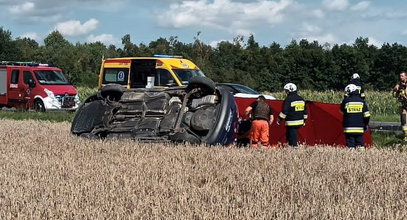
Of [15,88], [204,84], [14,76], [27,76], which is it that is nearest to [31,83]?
[27,76]

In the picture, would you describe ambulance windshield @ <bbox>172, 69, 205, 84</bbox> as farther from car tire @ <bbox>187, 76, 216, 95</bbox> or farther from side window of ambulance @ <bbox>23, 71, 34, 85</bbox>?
car tire @ <bbox>187, 76, 216, 95</bbox>

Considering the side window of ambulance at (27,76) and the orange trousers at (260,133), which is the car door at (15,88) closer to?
the side window of ambulance at (27,76)

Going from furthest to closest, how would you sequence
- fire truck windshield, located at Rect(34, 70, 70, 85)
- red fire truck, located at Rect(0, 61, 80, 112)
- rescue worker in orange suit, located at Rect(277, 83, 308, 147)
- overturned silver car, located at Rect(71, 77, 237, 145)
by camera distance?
1. fire truck windshield, located at Rect(34, 70, 70, 85)
2. red fire truck, located at Rect(0, 61, 80, 112)
3. rescue worker in orange suit, located at Rect(277, 83, 308, 147)
4. overturned silver car, located at Rect(71, 77, 237, 145)

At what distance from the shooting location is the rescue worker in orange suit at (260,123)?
1164 cm

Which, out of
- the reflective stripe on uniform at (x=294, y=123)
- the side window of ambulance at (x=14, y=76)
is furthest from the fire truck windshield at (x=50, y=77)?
the reflective stripe on uniform at (x=294, y=123)

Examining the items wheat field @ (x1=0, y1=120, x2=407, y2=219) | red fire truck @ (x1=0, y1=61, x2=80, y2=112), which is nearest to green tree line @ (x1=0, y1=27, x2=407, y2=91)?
red fire truck @ (x1=0, y1=61, x2=80, y2=112)

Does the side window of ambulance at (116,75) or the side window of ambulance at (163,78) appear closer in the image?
the side window of ambulance at (163,78)

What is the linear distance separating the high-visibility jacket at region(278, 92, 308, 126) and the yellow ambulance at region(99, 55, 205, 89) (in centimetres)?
743

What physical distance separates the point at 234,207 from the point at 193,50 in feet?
188

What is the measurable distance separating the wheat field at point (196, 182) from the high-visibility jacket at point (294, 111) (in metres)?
1.87

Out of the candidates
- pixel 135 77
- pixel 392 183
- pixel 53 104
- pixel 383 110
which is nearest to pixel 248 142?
pixel 392 183

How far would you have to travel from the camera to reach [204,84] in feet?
37.8

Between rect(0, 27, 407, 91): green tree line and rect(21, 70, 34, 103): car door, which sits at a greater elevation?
rect(0, 27, 407, 91): green tree line

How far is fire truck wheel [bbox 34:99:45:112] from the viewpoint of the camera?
23581mm
